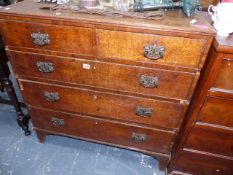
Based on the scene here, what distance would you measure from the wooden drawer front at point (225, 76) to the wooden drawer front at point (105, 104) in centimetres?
27

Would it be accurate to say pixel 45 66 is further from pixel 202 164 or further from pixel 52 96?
pixel 202 164

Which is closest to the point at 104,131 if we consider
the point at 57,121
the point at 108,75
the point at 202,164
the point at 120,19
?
the point at 57,121

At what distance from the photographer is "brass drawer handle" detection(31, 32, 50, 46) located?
1177mm

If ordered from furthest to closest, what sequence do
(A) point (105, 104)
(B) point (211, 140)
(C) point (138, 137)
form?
(C) point (138, 137)
(A) point (105, 104)
(B) point (211, 140)

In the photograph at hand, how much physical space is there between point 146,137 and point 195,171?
0.44 meters

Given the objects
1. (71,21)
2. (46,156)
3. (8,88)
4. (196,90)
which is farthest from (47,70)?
(196,90)

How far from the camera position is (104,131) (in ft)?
5.13

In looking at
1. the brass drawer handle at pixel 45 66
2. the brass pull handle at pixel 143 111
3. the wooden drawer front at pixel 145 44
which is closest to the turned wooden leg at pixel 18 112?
the brass drawer handle at pixel 45 66

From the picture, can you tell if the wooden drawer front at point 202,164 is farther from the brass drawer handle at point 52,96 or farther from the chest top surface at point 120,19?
the brass drawer handle at point 52,96

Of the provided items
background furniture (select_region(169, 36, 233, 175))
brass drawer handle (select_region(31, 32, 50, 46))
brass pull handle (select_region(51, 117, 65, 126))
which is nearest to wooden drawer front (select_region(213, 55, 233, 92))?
background furniture (select_region(169, 36, 233, 175))

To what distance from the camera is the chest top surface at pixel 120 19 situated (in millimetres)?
1006

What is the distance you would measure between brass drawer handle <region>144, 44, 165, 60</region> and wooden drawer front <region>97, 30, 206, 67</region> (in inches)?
0.6

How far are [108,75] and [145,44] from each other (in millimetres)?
305

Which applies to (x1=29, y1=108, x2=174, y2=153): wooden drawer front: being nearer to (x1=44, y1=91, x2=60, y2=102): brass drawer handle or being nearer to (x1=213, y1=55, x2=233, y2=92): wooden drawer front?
(x1=44, y1=91, x2=60, y2=102): brass drawer handle
